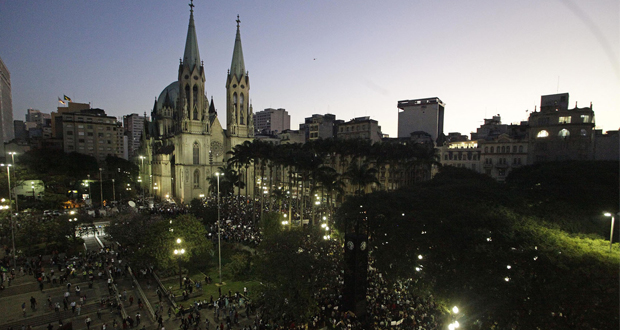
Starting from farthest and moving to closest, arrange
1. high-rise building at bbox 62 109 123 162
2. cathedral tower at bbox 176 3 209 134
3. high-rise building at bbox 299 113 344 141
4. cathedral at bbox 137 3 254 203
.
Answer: high-rise building at bbox 299 113 344 141 < high-rise building at bbox 62 109 123 162 < cathedral tower at bbox 176 3 209 134 < cathedral at bbox 137 3 254 203

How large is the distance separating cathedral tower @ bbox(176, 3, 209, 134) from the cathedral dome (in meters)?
18.5

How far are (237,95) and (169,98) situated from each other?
25261 mm

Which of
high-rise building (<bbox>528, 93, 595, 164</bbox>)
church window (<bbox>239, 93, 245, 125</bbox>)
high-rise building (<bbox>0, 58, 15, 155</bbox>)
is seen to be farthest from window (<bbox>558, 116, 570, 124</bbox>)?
high-rise building (<bbox>0, 58, 15, 155</bbox>)

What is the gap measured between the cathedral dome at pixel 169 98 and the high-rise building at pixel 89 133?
596 inches

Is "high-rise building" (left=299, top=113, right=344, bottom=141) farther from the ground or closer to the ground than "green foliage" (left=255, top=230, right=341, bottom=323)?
farther from the ground

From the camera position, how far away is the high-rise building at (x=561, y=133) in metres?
53.7

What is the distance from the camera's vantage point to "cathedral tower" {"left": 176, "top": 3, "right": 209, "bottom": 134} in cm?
7019

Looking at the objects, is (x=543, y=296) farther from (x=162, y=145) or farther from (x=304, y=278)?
(x=162, y=145)

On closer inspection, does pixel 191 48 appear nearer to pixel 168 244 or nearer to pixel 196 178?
pixel 196 178

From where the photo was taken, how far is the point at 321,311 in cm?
2373

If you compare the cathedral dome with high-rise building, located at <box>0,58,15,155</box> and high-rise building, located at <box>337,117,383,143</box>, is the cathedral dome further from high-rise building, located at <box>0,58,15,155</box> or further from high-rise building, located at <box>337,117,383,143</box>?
high-rise building, located at <box>337,117,383,143</box>

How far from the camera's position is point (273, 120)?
586ft

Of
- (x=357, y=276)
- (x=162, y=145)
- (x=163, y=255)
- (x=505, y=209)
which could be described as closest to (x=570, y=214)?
(x=505, y=209)

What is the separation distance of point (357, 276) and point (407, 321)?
14.2 ft
